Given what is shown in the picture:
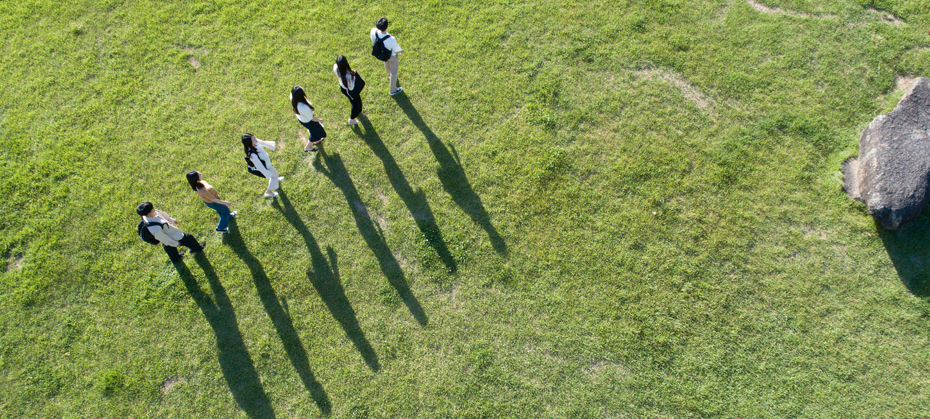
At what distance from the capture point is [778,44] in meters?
8.92

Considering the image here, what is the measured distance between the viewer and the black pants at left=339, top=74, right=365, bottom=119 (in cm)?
793

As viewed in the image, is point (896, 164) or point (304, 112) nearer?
point (896, 164)

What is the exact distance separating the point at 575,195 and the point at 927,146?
6114 millimetres

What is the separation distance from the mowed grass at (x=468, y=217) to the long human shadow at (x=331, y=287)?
0.04m

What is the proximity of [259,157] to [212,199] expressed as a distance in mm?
1119

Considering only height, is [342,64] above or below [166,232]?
above

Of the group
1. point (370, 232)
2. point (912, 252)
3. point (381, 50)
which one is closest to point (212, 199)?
point (370, 232)

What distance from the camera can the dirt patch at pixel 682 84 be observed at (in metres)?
8.59

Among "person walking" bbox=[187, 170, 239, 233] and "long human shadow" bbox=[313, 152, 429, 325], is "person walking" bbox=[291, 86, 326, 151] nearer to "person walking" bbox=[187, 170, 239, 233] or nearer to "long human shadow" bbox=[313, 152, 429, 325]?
"long human shadow" bbox=[313, 152, 429, 325]

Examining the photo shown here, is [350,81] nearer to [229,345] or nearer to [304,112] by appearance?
[304,112]

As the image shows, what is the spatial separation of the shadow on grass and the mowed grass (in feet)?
0.13

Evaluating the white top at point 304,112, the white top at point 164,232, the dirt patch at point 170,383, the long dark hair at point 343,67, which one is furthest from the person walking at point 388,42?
the dirt patch at point 170,383

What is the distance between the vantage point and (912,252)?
7.13m

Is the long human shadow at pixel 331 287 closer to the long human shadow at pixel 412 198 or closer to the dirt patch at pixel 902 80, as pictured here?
the long human shadow at pixel 412 198
